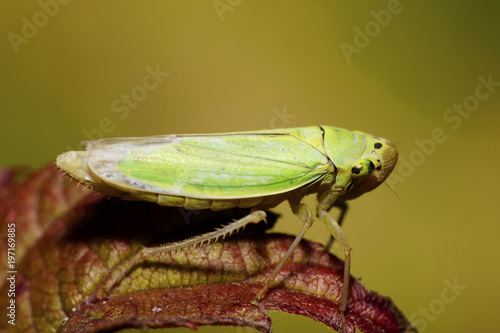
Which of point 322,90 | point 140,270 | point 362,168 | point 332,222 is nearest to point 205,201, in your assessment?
point 140,270

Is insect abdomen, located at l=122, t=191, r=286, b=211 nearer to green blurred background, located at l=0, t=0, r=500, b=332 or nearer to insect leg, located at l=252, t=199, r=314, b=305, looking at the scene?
insect leg, located at l=252, t=199, r=314, b=305

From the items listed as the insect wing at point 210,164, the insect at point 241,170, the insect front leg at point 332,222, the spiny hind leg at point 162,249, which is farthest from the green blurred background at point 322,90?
the spiny hind leg at point 162,249

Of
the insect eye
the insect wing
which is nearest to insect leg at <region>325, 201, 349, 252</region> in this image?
the insect eye

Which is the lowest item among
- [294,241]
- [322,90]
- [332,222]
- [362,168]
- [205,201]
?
[205,201]

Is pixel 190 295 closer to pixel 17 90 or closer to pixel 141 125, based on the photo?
pixel 141 125

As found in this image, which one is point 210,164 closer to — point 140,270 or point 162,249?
point 162,249

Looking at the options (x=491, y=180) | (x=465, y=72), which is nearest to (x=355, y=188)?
(x=491, y=180)

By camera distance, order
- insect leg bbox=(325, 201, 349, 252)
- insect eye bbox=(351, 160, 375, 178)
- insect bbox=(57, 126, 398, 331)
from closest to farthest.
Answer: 1. insect bbox=(57, 126, 398, 331)
2. insect eye bbox=(351, 160, 375, 178)
3. insect leg bbox=(325, 201, 349, 252)
